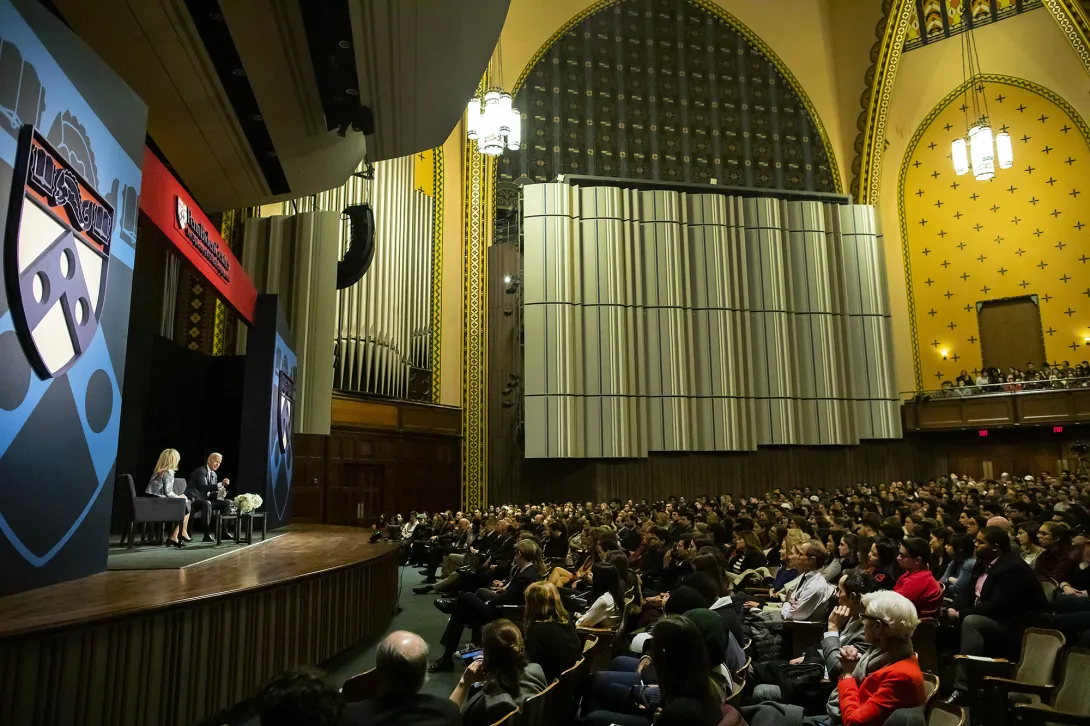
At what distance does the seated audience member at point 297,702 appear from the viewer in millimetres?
1680

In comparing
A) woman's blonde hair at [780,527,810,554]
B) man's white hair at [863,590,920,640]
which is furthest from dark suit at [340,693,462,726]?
woman's blonde hair at [780,527,810,554]

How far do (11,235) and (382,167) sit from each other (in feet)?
35.9

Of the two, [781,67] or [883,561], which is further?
[781,67]

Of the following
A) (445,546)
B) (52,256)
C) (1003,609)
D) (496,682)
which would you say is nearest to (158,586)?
(52,256)

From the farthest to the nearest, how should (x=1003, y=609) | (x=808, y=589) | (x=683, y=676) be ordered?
1. (x=808, y=589)
2. (x=1003, y=609)
3. (x=683, y=676)

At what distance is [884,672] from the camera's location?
2.61 m

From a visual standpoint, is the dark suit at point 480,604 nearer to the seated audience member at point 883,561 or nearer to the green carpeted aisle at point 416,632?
the green carpeted aisle at point 416,632

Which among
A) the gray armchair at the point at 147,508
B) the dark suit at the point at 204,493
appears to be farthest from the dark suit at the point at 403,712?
the dark suit at the point at 204,493

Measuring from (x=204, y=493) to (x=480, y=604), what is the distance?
3213 mm

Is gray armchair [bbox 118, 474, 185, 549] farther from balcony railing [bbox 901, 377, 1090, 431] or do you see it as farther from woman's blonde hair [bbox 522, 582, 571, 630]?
balcony railing [bbox 901, 377, 1090, 431]

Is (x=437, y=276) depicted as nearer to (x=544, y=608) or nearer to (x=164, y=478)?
(x=164, y=478)

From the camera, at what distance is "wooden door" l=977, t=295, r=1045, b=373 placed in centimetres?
1609

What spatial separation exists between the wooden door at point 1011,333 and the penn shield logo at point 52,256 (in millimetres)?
17339

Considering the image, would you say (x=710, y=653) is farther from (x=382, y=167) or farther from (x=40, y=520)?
(x=382, y=167)
